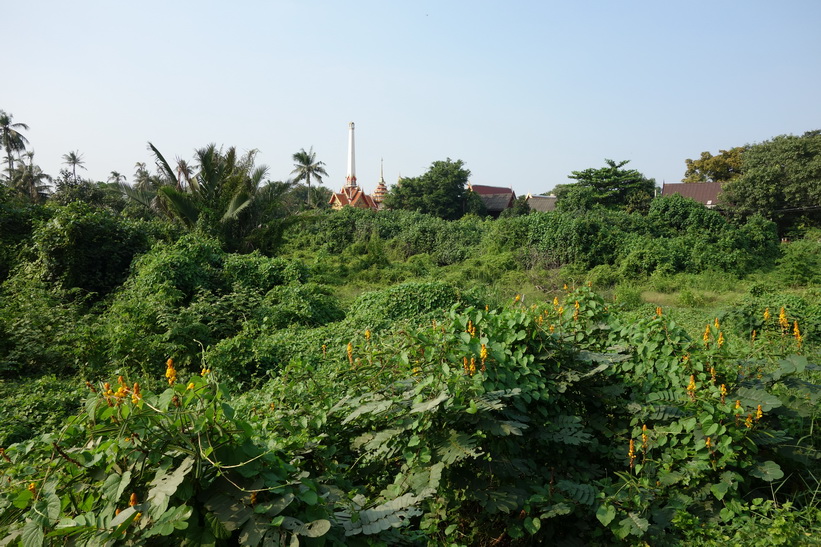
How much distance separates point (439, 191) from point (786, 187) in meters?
16.0

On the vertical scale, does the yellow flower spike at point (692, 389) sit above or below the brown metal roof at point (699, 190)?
below

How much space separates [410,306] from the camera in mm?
7188

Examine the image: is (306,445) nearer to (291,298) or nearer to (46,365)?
(46,365)

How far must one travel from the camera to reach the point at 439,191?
100ft

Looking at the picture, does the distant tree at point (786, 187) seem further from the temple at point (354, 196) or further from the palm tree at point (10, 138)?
the palm tree at point (10, 138)

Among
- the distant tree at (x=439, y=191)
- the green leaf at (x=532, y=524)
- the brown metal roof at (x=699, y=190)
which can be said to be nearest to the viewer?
the green leaf at (x=532, y=524)

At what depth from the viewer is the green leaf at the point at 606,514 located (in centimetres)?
218

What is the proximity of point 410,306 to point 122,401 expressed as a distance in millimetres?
5752

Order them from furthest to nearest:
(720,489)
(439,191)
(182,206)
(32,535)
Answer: (439,191) → (182,206) → (720,489) → (32,535)

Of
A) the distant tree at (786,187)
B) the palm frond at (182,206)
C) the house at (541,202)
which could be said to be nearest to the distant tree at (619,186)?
the distant tree at (786,187)

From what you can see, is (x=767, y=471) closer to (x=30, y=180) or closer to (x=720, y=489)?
(x=720, y=489)

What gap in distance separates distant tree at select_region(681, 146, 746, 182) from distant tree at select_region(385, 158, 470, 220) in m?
14.0

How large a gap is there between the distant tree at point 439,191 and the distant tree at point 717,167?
14.0 m

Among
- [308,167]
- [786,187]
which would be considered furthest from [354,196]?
[786,187]
